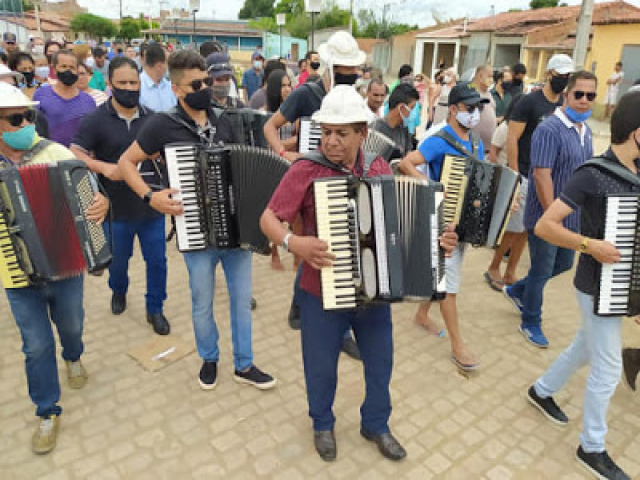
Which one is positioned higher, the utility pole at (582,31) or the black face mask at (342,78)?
the utility pole at (582,31)

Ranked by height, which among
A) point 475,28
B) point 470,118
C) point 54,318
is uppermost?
point 475,28

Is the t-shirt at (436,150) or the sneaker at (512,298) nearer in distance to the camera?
the t-shirt at (436,150)

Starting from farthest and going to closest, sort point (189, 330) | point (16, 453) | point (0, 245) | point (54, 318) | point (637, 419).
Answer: point (189, 330), point (637, 419), point (54, 318), point (16, 453), point (0, 245)

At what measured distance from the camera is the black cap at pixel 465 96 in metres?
3.85

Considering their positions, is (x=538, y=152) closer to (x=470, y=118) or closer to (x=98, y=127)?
(x=470, y=118)

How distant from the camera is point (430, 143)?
3975mm

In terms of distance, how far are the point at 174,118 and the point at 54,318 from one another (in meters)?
1.57

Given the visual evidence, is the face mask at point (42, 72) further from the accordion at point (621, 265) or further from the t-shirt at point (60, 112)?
the accordion at point (621, 265)

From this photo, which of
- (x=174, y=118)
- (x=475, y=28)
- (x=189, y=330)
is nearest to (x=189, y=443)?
(x=189, y=330)

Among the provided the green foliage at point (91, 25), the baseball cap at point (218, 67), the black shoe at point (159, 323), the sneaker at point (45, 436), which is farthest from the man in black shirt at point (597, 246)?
the green foliage at point (91, 25)

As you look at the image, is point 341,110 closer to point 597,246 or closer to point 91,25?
point 597,246

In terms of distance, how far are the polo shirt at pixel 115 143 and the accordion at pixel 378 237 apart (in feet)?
6.73

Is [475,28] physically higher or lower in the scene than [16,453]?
higher

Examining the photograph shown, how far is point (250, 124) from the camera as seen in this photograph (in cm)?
481
